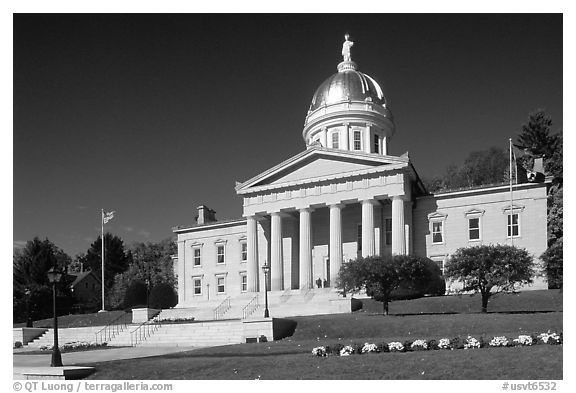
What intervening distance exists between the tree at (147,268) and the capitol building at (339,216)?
14.5 metres

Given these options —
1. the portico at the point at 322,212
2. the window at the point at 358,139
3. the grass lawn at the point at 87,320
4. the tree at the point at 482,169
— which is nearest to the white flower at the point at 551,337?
the portico at the point at 322,212

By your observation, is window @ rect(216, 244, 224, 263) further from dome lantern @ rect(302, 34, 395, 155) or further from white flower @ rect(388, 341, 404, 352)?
white flower @ rect(388, 341, 404, 352)

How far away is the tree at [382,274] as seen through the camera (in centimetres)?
3541

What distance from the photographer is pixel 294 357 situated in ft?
68.7

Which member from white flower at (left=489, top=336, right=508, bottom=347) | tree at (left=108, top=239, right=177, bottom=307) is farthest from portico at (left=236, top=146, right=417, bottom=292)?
white flower at (left=489, top=336, right=508, bottom=347)

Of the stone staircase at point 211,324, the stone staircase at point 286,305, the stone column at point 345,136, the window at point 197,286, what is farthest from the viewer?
the window at point 197,286

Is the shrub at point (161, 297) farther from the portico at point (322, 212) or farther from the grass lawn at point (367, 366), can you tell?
the grass lawn at point (367, 366)

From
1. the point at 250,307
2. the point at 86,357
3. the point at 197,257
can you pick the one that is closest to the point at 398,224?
the point at 250,307

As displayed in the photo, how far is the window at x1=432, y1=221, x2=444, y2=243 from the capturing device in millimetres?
49750

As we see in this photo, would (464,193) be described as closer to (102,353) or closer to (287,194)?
(287,194)

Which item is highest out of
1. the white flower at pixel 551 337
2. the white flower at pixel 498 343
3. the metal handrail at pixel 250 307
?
the white flower at pixel 551 337
